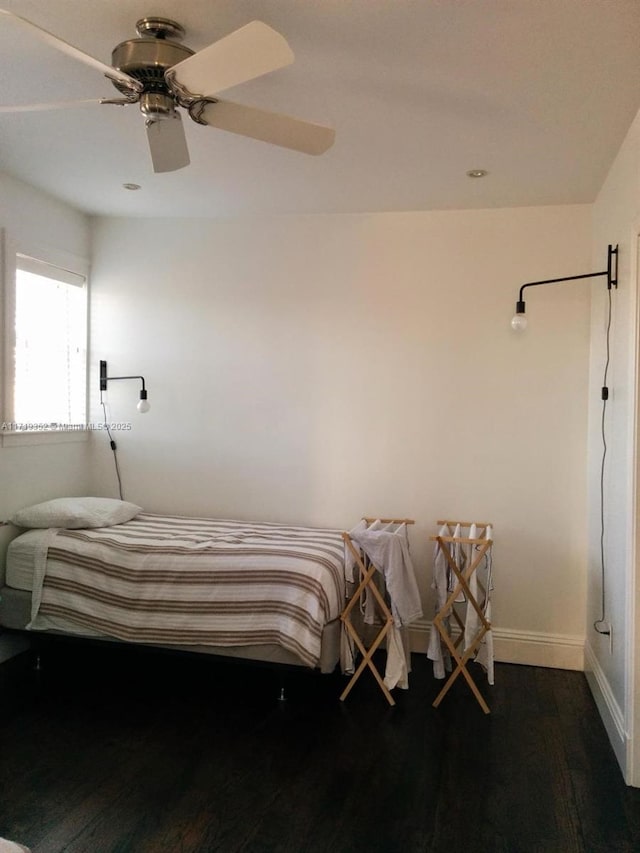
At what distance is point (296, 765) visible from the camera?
2.56 meters

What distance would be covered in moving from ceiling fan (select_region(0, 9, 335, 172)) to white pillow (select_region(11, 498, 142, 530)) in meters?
2.05

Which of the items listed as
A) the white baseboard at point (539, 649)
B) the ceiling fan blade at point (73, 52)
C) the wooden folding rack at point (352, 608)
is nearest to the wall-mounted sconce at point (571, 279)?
the wooden folding rack at point (352, 608)

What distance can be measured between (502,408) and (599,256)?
948 mm

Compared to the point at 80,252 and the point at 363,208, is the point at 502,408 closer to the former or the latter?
the point at 363,208

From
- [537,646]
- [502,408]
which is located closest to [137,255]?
[502,408]

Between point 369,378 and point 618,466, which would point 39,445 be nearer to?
point 369,378

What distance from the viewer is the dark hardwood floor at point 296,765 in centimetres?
215

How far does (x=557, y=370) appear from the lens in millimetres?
3623

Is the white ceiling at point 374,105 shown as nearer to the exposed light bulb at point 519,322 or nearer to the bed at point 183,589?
the exposed light bulb at point 519,322

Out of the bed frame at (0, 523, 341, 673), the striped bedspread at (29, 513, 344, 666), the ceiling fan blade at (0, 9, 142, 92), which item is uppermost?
the ceiling fan blade at (0, 9, 142, 92)

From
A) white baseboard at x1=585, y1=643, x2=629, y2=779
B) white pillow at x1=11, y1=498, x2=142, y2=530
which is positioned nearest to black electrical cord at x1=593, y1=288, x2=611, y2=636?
white baseboard at x1=585, y1=643, x2=629, y2=779

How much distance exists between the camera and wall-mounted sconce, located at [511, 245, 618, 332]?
2.97 metres

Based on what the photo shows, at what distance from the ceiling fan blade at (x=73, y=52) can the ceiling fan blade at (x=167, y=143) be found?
12 centimetres

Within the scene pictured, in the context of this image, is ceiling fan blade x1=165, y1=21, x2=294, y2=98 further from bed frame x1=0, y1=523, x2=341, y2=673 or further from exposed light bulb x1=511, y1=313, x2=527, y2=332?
bed frame x1=0, y1=523, x2=341, y2=673
